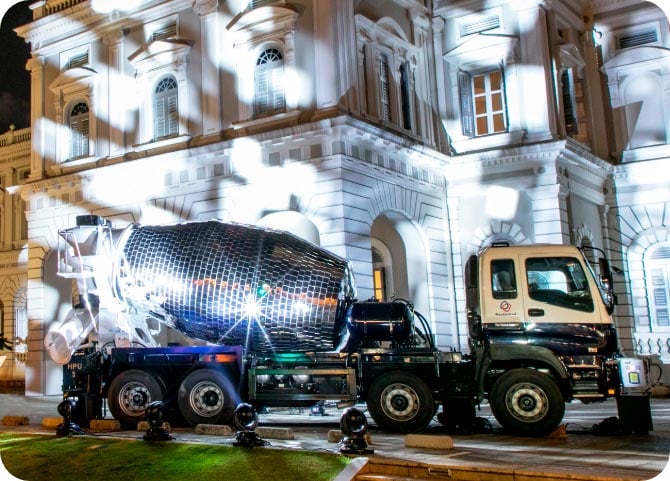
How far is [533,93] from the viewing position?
25.3 meters

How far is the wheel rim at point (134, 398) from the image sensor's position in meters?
15.1

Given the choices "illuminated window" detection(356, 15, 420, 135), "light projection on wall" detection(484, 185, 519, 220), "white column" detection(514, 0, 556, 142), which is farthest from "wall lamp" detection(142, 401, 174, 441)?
"white column" detection(514, 0, 556, 142)

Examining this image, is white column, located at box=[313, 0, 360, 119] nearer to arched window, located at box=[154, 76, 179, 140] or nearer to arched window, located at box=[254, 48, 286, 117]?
arched window, located at box=[254, 48, 286, 117]

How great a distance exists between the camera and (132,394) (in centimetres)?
1514

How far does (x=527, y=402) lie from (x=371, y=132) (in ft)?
36.5

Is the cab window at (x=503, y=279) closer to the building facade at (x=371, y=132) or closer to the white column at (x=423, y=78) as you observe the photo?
the building facade at (x=371, y=132)

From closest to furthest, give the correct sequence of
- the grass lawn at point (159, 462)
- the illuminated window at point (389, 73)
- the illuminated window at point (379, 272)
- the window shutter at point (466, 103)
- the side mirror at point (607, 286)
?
1. the grass lawn at point (159, 462)
2. the side mirror at point (607, 286)
3. the illuminated window at point (389, 73)
4. the illuminated window at point (379, 272)
5. the window shutter at point (466, 103)

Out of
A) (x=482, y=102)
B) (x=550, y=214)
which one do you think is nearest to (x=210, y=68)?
(x=482, y=102)

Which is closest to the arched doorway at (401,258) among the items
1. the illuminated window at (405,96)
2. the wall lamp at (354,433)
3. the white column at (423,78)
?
the white column at (423,78)

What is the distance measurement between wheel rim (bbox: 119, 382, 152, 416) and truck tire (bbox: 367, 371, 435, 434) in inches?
174

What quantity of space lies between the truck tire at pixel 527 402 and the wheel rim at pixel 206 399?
4937 millimetres

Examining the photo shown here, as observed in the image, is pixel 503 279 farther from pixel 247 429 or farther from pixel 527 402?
pixel 247 429

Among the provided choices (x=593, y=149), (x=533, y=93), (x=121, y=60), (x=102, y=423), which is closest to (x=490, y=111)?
(x=533, y=93)

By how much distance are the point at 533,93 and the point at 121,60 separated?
13770 millimetres
